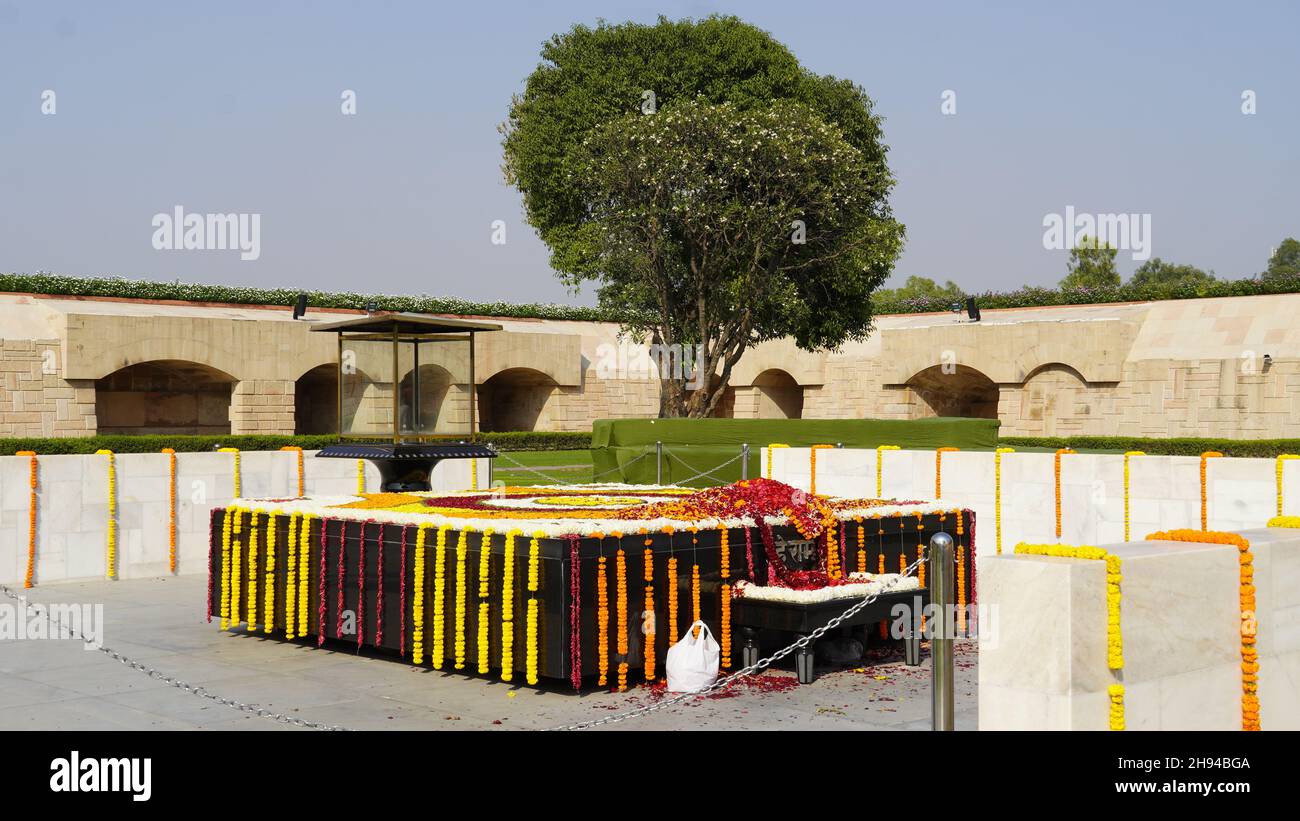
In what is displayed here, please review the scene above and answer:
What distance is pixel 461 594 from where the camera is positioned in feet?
31.9

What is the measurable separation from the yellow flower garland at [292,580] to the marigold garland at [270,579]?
24 centimetres

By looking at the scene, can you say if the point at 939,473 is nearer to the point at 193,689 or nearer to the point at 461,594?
the point at 461,594

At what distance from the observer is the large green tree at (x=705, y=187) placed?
1120 inches

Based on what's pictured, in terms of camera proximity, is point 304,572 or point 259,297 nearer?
point 304,572

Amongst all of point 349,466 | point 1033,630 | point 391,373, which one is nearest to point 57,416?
point 349,466

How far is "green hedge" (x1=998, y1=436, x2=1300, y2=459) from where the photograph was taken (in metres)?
26.1

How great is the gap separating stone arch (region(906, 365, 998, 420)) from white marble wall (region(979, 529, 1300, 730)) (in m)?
29.3

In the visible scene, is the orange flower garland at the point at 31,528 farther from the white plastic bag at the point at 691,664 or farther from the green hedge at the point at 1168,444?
the green hedge at the point at 1168,444

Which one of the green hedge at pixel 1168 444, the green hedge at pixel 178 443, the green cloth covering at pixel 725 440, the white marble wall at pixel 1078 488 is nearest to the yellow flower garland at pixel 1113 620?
the white marble wall at pixel 1078 488

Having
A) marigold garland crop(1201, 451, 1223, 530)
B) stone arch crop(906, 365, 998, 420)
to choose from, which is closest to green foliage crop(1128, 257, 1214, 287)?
stone arch crop(906, 365, 998, 420)

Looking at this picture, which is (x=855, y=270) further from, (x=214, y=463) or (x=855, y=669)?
(x=855, y=669)

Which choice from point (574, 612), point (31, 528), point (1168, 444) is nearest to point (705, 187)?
point (1168, 444)

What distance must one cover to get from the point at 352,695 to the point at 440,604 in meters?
1.05
